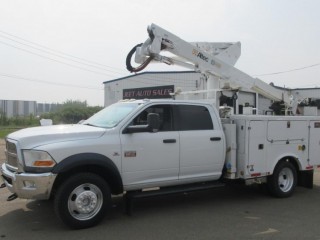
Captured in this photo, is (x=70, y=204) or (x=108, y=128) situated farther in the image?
(x=108, y=128)

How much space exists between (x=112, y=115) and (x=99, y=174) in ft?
3.86

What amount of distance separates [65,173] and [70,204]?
469 millimetres

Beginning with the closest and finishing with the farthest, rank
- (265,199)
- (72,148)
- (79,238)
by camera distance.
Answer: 1. (79,238)
2. (72,148)
3. (265,199)

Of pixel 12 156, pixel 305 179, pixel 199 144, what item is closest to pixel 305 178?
pixel 305 179

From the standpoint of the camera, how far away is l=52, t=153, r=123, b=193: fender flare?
592 centimetres

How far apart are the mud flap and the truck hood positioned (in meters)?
4.94

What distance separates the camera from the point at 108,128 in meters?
6.59

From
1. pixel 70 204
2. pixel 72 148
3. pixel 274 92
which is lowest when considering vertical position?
pixel 70 204

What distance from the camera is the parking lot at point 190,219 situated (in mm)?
5895

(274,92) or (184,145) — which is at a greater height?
(274,92)

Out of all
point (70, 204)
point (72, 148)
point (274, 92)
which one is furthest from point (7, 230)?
point (274, 92)

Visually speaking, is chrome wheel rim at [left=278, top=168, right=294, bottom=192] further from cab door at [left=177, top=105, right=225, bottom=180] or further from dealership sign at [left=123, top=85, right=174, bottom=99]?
dealership sign at [left=123, top=85, right=174, bottom=99]

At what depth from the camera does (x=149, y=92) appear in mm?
40438

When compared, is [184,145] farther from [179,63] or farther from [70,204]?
[179,63]
